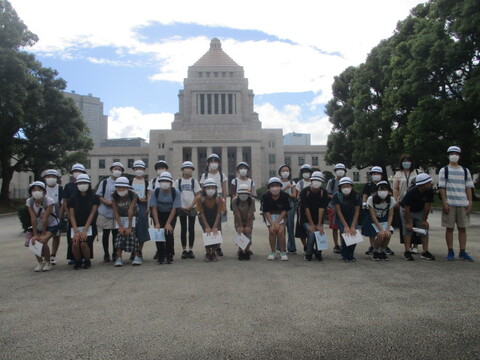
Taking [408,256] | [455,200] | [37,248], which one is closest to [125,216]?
[37,248]

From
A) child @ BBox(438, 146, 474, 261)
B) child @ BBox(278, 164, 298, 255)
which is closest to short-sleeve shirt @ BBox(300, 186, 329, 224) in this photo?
child @ BBox(278, 164, 298, 255)

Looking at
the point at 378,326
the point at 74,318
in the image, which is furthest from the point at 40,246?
the point at 378,326

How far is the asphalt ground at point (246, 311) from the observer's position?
3.30 metres

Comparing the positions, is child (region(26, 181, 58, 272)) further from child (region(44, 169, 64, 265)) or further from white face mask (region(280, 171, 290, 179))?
white face mask (region(280, 171, 290, 179))

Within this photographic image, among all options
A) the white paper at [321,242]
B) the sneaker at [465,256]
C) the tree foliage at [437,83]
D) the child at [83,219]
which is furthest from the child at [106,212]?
the tree foliage at [437,83]

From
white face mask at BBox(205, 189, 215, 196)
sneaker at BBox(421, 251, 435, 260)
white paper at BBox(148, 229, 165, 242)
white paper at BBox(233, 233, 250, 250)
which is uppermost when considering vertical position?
white face mask at BBox(205, 189, 215, 196)

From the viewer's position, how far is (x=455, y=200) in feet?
23.5

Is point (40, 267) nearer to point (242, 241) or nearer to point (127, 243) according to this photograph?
point (127, 243)

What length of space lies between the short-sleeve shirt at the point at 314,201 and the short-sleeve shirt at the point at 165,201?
2309mm

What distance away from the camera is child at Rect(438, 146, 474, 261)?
7090 millimetres

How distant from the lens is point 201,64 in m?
76.0

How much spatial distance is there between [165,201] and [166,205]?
8 centimetres

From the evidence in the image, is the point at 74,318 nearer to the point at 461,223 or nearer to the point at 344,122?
the point at 461,223

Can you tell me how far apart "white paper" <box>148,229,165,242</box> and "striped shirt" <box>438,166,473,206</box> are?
4.95 meters
